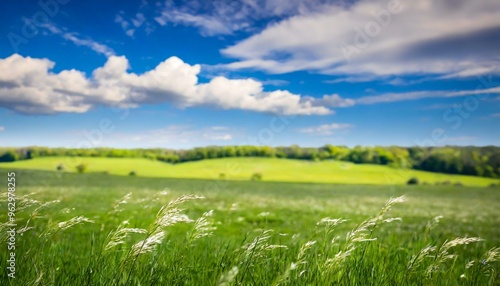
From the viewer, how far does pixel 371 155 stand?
91812 mm

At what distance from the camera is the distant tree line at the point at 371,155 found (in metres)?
87.4

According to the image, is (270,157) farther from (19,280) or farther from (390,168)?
(19,280)

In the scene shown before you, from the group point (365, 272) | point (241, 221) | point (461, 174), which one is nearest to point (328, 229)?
point (365, 272)

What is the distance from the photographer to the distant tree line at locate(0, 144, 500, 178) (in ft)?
287

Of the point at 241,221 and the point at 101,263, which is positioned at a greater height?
the point at 101,263

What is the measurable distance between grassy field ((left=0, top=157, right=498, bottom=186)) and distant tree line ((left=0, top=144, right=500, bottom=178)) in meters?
1.54

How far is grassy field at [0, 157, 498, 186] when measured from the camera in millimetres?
80438

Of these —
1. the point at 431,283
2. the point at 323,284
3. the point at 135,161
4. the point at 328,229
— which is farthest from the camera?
the point at 135,161

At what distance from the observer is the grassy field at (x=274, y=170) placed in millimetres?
80438

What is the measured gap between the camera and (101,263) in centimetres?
414

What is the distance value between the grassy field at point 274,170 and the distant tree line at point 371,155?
154cm

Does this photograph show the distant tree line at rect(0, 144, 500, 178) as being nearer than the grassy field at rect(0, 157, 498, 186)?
No

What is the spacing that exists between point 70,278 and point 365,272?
337 centimetres

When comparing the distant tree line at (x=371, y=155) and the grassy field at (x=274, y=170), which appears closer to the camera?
the grassy field at (x=274, y=170)
